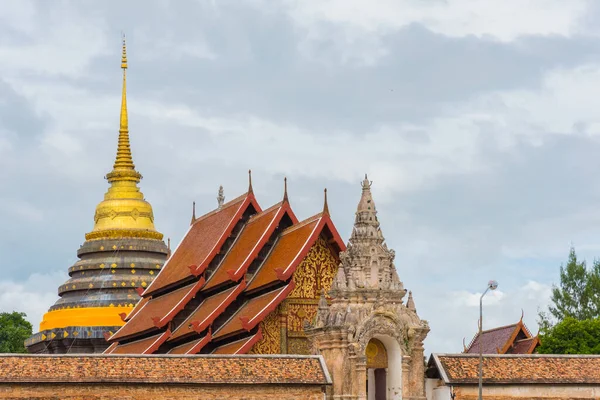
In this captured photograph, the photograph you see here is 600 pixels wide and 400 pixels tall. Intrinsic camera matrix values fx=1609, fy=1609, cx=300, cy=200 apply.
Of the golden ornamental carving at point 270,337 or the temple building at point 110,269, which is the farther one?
the temple building at point 110,269

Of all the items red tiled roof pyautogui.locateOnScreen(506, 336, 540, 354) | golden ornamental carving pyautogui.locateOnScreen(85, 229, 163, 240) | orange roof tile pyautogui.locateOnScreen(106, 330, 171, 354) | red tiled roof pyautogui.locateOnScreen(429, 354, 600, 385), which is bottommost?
red tiled roof pyautogui.locateOnScreen(429, 354, 600, 385)

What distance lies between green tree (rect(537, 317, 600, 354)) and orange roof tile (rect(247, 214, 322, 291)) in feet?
34.5

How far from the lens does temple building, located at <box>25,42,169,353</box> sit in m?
60.6

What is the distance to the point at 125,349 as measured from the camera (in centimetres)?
4809

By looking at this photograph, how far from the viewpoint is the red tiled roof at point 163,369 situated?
114 ft

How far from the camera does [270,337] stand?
41906 millimetres

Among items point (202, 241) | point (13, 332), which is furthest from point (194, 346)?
point (13, 332)

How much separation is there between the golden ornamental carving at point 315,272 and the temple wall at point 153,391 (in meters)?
6.62

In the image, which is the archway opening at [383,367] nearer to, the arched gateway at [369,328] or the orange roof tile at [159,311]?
the arched gateway at [369,328]

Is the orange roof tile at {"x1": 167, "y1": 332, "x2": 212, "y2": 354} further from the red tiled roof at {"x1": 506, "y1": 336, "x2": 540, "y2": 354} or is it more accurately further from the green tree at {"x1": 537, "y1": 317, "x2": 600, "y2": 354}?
the green tree at {"x1": 537, "y1": 317, "x2": 600, "y2": 354}

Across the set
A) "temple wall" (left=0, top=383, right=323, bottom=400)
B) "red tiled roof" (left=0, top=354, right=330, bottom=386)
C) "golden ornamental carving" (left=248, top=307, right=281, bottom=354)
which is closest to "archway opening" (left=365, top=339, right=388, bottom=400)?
"red tiled roof" (left=0, top=354, right=330, bottom=386)

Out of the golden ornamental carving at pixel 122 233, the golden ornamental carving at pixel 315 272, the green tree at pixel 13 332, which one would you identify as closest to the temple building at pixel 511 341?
the golden ornamental carving at pixel 315 272

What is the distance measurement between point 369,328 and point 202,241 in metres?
12.4

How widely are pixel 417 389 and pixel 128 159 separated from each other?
102 feet
